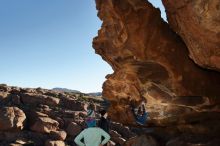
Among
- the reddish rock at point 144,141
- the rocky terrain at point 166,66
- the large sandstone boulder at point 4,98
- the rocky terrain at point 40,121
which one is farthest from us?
the large sandstone boulder at point 4,98

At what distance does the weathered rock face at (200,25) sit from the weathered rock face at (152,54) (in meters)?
1.32

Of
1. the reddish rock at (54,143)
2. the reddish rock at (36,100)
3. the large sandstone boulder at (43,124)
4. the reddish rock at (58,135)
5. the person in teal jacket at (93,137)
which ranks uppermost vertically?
the reddish rock at (36,100)

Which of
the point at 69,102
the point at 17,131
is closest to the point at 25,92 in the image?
the point at 69,102

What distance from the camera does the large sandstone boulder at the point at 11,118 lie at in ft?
147

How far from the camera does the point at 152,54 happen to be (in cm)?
1767

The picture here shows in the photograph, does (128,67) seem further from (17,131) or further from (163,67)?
(17,131)

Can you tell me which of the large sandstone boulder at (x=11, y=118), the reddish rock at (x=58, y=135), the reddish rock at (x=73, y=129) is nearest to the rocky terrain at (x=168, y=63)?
the reddish rock at (x=58, y=135)

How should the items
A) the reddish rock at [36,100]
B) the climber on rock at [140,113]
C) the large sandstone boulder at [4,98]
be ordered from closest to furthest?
the climber on rock at [140,113] → the large sandstone boulder at [4,98] → the reddish rock at [36,100]

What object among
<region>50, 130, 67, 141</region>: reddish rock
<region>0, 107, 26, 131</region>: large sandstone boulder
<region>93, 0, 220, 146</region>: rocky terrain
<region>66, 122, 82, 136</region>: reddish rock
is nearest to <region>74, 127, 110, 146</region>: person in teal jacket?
<region>93, 0, 220, 146</region>: rocky terrain

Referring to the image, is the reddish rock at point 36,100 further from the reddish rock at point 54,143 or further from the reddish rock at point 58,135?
the reddish rock at point 54,143

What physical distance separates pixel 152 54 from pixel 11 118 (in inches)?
1312

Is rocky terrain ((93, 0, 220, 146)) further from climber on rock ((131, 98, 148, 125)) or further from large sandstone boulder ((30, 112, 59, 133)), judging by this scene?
large sandstone boulder ((30, 112, 59, 133))

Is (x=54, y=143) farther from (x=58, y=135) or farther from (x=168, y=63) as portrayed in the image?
(x=168, y=63)

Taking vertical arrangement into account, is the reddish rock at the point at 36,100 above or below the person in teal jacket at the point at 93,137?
above
